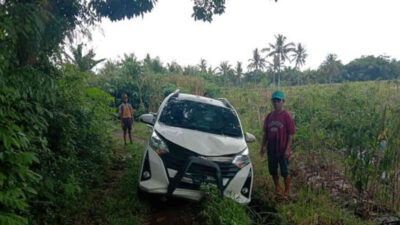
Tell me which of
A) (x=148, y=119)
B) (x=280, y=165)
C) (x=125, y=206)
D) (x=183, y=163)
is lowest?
(x=125, y=206)

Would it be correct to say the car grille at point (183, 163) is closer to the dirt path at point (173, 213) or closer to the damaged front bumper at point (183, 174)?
the damaged front bumper at point (183, 174)

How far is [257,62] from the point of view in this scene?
211 ft

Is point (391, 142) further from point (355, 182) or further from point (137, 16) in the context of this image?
Answer: point (137, 16)

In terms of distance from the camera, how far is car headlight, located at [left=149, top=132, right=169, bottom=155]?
148 inches

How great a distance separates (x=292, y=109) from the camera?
8.68 m

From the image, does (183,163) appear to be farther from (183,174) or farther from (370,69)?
(370,69)

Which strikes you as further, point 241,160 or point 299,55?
point 299,55

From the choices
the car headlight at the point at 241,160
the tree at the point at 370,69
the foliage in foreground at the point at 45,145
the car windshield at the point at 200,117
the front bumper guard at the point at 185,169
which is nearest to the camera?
the foliage in foreground at the point at 45,145

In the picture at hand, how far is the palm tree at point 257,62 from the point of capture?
208 feet

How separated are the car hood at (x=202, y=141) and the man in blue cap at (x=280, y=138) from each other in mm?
783

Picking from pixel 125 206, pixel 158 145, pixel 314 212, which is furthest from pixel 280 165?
pixel 125 206

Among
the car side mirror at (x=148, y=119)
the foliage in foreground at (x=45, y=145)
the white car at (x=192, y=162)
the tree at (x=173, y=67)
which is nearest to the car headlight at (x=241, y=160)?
the white car at (x=192, y=162)

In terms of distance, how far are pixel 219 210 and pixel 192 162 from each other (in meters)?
0.69

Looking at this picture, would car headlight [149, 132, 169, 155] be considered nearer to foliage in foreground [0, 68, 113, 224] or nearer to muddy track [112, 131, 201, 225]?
muddy track [112, 131, 201, 225]
